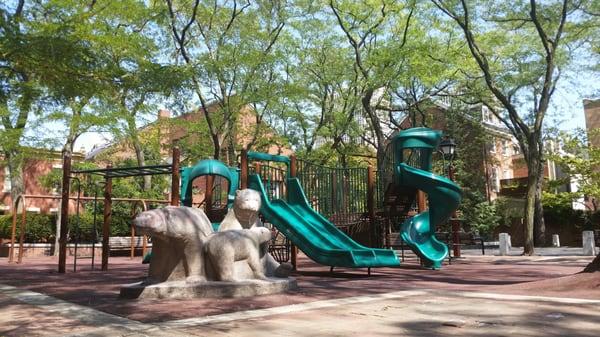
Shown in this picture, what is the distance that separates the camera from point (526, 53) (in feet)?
91.6

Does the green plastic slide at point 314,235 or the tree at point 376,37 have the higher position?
the tree at point 376,37

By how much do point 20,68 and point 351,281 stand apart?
693 cm

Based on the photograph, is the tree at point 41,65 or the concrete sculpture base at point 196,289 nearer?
the tree at point 41,65

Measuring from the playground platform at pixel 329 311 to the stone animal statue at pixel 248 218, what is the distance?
66 cm

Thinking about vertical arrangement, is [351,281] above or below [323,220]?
below

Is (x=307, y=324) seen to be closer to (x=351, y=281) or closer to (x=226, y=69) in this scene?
(x=351, y=281)

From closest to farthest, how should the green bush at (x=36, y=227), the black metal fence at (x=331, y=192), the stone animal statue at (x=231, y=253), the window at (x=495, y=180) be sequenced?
the stone animal statue at (x=231, y=253) → the black metal fence at (x=331, y=192) → the green bush at (x=36, y=227) → the window at (x=495, y=180)

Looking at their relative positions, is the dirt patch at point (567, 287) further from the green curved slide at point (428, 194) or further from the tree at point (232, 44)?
the tree at point (232, 44)

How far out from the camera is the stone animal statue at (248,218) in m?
8.66

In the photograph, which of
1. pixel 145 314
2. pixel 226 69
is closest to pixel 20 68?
pixel 145 314

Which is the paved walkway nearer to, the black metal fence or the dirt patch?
the dirt patch

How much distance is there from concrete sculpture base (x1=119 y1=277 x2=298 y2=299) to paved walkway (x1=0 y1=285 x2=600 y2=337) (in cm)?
92

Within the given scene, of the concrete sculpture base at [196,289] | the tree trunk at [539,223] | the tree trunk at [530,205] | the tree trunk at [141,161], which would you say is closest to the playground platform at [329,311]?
the concrete sculpture base at [196,289]

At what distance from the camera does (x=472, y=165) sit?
36.4 m
